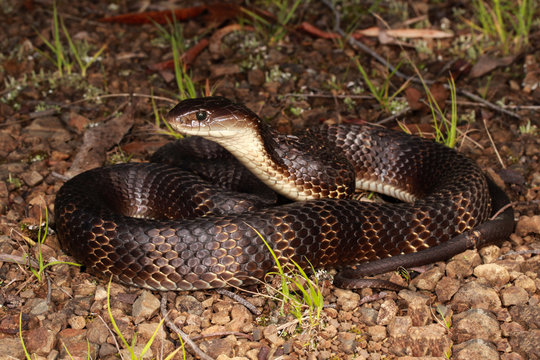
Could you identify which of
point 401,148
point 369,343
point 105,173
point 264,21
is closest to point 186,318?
point 369,343

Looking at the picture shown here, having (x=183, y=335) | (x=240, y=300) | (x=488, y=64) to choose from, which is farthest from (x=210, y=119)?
(x=488, y=64)

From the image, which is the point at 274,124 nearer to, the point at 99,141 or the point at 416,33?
the point at 99,141

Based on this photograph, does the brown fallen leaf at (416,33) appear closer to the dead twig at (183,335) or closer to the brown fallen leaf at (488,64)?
the brown fallen leaf at (488,64)

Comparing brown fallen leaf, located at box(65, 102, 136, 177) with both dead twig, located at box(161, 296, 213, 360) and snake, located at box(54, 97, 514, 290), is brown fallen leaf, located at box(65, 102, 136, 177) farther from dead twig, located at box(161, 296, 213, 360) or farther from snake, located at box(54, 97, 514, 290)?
dead twig, located at box(161, 296, 213, 360)

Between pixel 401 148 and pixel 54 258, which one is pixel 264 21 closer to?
pixel 401 148

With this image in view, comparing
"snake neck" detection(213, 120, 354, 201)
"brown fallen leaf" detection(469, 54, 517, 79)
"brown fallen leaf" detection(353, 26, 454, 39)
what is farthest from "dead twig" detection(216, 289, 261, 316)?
"brown fallen leaf" detection(353, 26, 454, 39)

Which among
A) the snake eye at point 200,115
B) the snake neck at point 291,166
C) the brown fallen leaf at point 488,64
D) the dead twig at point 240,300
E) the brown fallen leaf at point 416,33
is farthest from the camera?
the brown fallen leaf at point 416,33

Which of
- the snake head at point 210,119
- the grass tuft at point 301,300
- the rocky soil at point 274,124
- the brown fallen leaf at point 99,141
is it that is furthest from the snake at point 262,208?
the brown fallen leaf at point 99,141
